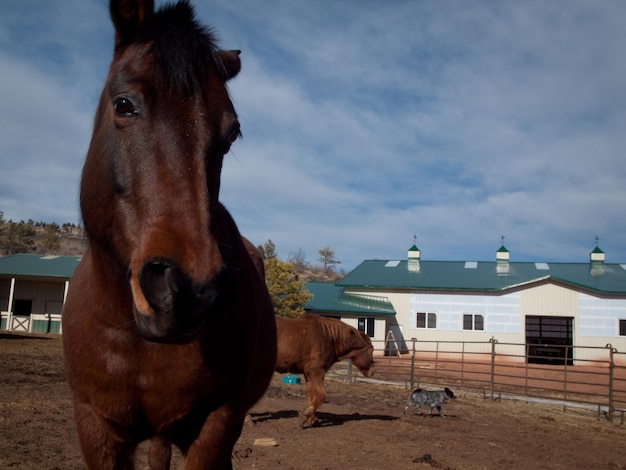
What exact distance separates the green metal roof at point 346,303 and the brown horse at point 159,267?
29408mm

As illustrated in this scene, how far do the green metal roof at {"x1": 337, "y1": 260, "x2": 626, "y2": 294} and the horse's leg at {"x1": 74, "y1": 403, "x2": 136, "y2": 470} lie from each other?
103 ft

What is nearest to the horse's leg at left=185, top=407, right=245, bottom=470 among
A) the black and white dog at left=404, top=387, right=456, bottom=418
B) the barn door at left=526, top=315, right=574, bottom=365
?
the black and white dog at left=404, top=387, right=456, bottom=418

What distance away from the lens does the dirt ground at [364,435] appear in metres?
6.75

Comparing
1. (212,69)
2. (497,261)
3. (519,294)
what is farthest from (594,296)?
(212,69)

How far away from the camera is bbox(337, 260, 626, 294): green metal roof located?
31.7m

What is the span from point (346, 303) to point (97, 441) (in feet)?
102

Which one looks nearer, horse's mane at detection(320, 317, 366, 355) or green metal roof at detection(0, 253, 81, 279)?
horse's mane at detection(320, 317, 366, 355)

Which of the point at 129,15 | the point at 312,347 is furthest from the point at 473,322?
the point at 129,15

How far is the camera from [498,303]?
31484 mm

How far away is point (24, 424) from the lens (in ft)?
23.7

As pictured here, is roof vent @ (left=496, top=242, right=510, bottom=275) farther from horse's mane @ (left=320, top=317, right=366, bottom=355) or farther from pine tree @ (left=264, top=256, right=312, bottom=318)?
horse's mane @ (left=320, top=317, right=366, bottom=355)

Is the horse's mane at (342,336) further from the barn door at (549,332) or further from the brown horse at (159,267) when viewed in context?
the barn door at (549,332)

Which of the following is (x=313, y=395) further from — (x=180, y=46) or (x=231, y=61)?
(x=180, y=46)

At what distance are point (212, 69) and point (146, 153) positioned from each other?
48 centimetres
